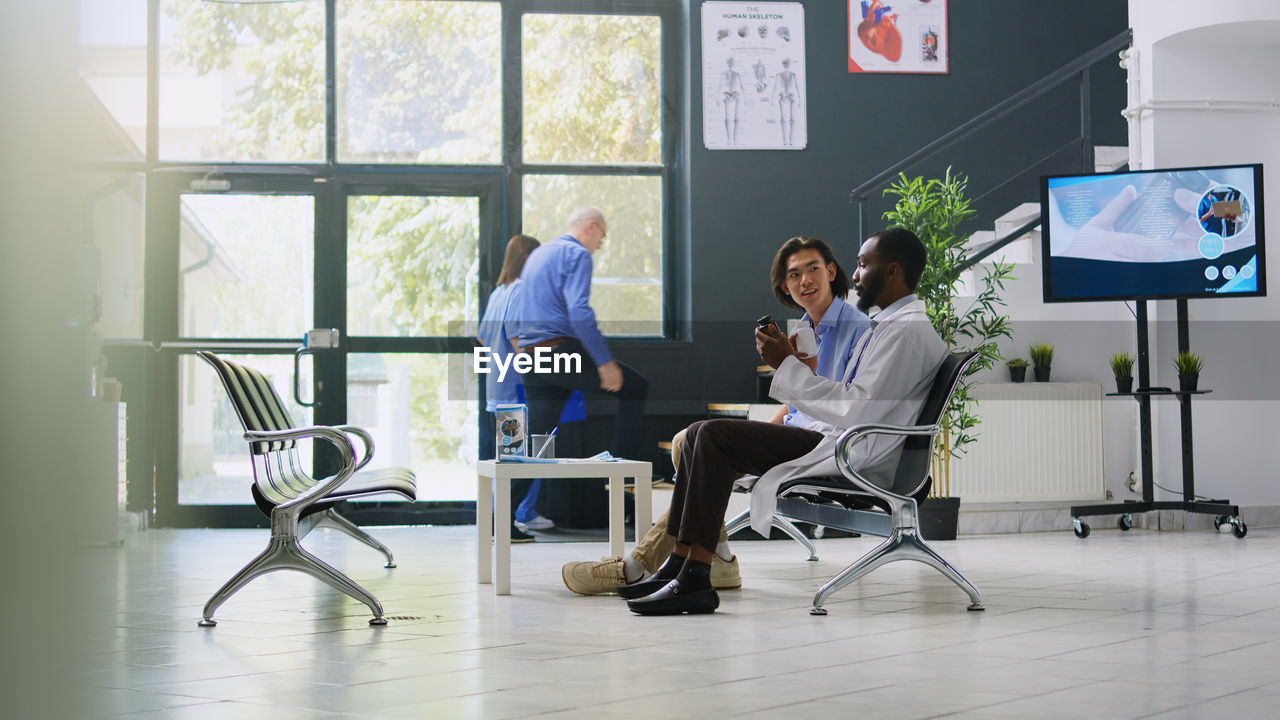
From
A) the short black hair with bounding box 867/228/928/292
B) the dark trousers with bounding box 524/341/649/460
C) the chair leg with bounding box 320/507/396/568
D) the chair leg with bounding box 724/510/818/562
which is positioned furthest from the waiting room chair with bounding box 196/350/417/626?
the dark trousers with bounding box 524/341/649/460

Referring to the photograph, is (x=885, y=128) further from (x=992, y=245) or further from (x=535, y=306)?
(x=535, y=306)

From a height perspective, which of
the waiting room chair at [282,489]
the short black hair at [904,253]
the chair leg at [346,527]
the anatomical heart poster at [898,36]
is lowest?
the chair leg at [346,527]

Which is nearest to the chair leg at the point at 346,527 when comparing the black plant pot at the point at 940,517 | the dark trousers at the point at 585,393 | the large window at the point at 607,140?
the dark trousers at the point at 585,393

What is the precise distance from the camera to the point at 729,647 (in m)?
2.73

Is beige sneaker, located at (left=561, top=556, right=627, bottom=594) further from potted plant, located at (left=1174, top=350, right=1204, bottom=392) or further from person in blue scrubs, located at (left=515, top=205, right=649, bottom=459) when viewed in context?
potted plant, located at (left=1174, top=350, right=1204, bottom=392)

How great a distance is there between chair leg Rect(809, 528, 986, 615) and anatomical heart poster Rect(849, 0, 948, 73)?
417 cm

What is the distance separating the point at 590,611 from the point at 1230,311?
14.7ft

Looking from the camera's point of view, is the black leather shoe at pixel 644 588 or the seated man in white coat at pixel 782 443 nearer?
the seated man in white coat at pixel 782 443

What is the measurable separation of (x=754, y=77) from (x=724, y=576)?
373 centimetres

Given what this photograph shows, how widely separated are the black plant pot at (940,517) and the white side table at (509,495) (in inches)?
81.7

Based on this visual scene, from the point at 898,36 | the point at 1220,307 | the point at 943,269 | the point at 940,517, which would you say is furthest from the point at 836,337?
the point at 898,36

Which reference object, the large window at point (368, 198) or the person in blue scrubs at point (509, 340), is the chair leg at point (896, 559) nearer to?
the person in blue scrubs at point (509, 340)

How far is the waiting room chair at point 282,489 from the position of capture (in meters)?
3.16

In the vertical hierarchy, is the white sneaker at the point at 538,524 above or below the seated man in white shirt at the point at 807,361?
Result: below
